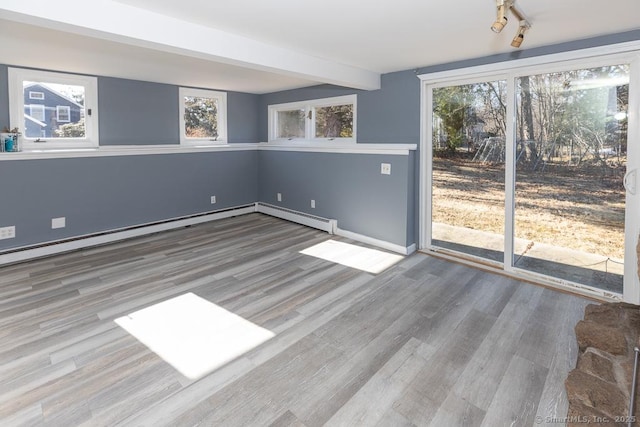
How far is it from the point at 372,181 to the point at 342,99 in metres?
1.26

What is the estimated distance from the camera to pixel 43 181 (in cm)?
409

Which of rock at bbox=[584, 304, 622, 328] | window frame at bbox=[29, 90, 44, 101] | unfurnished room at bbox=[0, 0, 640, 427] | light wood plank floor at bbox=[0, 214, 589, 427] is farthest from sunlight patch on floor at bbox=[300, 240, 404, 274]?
window frame at bbox=[29, 90, 44, 101]

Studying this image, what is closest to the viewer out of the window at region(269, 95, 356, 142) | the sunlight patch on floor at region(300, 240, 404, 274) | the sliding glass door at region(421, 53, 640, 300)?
the sliding glass door at region(421, 53, 640, 300)

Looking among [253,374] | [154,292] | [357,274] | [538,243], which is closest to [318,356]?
[253,374]

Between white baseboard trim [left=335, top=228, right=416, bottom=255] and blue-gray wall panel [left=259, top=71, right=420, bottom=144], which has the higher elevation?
blue-gray wall panel [left=259, top=71, right=420, bottom=144]

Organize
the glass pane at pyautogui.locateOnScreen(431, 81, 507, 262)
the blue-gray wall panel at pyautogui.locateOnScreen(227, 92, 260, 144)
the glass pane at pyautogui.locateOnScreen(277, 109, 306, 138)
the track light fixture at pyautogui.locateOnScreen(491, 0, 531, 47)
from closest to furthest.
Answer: the track light fixture at pyautogui.locateOnScreen(491, 0, 531, 47) → the glass pane at pyautogui.locateOnScreen(431, 81, 507, 262) → the glass pane at pyautogui.locateOnScreen(277, 109, 306, 138) → the blue-gray wall panel at pyautogui.locateOnScreen(227, 92, 260, 144)

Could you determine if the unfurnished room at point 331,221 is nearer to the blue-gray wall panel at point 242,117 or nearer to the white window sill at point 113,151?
the white window sill at point 113,151

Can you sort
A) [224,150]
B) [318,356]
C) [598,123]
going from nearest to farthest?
[318,356] < [598,123] < [224,150]

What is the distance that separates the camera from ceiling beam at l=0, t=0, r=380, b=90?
6.61 ft

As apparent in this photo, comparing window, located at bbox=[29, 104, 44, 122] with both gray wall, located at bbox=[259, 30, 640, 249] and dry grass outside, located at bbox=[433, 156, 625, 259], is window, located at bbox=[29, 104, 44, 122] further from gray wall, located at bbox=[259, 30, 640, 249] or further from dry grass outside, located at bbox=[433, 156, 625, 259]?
dry grass outside, located at bbox=[433, 156, 625, 259]

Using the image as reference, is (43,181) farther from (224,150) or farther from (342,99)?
(342,99)

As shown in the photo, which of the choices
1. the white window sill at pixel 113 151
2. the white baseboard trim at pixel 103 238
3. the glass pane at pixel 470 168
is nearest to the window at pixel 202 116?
the white window sill at pixel 113 151

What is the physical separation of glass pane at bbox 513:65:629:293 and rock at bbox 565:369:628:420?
167 cm

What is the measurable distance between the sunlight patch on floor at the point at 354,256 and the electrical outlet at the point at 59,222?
9.25ft
